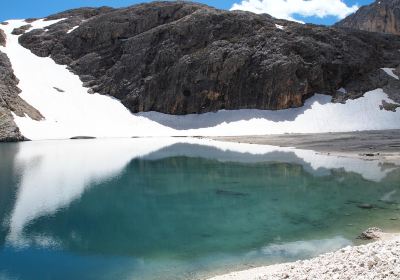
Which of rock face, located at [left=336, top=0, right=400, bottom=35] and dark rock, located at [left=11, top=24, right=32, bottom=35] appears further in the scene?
rock face, located at [left=336, top=0, right=400, bottom=35]

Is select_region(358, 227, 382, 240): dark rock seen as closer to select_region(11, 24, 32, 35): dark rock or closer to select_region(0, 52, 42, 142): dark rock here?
select_region(0, 52, 42, 142): dark rock

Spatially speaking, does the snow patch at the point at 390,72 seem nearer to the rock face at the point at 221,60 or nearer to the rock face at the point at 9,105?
the rock face at the point at 221,60

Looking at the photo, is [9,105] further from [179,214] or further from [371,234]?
[371,234]

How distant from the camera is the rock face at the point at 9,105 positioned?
198 feet

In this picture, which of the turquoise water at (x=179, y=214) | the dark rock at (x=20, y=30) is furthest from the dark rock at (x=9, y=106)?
the dark rock at (x=20, y=30)

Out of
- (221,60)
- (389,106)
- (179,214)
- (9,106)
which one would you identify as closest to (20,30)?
(9,106)

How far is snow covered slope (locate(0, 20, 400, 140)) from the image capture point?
71688 mm

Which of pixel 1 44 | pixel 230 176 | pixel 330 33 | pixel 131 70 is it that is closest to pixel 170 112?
pixel 131 70

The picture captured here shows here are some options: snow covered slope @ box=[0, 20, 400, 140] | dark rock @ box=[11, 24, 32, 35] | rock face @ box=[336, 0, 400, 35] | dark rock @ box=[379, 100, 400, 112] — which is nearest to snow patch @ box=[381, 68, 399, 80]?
snow covered slope @ box=[0, 20, 400, 140]

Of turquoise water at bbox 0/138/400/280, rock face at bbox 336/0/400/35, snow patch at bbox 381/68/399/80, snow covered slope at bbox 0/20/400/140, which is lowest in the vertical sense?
turquoise water at bbox 0/138/400/280

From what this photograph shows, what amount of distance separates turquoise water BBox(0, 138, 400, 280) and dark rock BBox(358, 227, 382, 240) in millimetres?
404

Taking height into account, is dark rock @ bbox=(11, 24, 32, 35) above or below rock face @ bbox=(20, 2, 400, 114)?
above

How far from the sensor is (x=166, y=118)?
3228 inches

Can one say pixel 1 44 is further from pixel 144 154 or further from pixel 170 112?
pixel 144 154
